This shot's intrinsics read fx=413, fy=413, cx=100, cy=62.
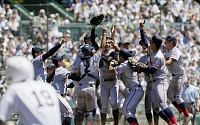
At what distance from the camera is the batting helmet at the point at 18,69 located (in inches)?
158

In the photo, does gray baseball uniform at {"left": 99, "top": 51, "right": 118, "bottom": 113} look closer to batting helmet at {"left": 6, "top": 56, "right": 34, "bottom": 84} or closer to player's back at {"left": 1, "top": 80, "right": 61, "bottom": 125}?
player's back at {"left": 1, "top": 80, "right": 61, "bottom": 125}

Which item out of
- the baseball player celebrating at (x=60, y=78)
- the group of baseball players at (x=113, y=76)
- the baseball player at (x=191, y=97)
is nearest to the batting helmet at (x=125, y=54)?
the group of baseball players at (x=113, y=76)

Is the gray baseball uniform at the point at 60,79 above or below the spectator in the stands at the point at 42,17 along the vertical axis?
below

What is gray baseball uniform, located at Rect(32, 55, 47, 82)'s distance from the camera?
758 cm

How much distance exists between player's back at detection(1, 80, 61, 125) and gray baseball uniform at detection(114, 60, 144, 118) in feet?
12.2

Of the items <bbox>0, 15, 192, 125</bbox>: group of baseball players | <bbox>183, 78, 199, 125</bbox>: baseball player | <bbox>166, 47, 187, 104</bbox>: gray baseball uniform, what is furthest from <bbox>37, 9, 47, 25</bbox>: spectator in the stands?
<bbox>166, 47, 187, 104</bbox>: gray baseball uniform

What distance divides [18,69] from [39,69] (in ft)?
12.0

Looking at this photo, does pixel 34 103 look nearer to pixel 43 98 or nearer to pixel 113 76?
pixel 43 98

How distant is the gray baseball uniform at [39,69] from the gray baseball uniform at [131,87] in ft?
4.52

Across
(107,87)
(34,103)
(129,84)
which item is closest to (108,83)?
(107,87)

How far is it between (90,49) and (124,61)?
0.70m

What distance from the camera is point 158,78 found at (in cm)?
794

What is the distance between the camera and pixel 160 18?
46.2ft

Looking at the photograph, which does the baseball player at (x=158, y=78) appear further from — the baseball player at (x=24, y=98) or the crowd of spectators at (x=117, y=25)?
the crowd of spectators at (x=117, y=25)
